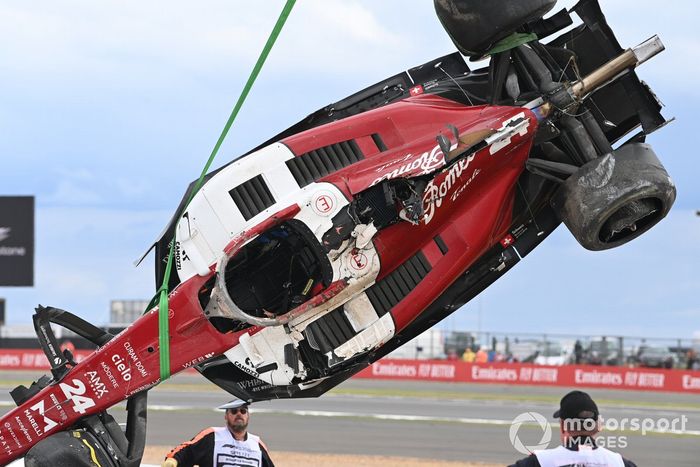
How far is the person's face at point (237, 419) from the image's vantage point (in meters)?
9.41

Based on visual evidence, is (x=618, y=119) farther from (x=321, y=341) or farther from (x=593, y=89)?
(x=321, y=341)

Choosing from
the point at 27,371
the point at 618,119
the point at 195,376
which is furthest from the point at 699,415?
the point at 27,371

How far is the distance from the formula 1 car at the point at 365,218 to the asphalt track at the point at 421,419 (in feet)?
16.8

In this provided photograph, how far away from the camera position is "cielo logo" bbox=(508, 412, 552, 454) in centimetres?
1918

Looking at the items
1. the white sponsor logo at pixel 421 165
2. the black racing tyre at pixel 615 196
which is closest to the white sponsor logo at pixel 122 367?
the white sponsor logo at pixel 421 165

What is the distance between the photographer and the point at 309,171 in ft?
24.4

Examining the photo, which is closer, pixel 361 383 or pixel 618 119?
pixel 618 119

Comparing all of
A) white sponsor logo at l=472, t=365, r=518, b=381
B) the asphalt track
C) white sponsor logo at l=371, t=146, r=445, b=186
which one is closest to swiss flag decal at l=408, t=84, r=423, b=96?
white sponsor logo at l=371, t=146, r=445, b=186

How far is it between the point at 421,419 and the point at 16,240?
28345mm

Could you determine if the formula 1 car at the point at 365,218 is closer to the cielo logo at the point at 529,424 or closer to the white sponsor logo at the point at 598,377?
the cielo logo at the point at 529,424

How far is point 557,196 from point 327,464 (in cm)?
1022

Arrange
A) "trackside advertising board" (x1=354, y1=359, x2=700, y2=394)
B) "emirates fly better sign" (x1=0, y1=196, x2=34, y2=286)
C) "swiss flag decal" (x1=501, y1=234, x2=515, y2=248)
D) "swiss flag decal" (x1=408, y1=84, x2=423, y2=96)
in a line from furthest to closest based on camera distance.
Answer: "emirates fly better sign" (x1=0, y1=196, x2=34, y2=286)
"trackside advertising board" (x1=354, y1=359, x2=700, y2=394)
"swiss flag decal" (x1=501, y1=234, x2=515, y2=248)
"swiss flag decal" (x1=408, y1=84, x2=423, y2=96)

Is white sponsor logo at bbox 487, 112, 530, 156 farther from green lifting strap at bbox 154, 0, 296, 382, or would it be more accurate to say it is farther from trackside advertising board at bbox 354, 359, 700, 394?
trackside advertising board at bbox 354, 359, 700, 394

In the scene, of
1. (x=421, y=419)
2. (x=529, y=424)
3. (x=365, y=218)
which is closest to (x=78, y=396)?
(x=365, y=218)
